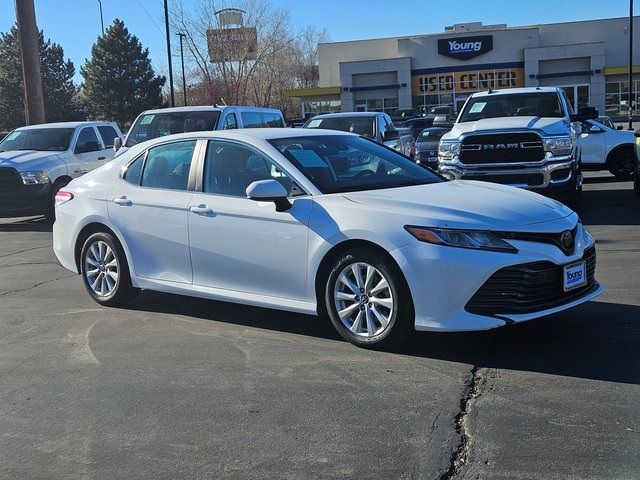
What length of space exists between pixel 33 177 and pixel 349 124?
20.5 ft

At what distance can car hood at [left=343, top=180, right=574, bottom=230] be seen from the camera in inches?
197

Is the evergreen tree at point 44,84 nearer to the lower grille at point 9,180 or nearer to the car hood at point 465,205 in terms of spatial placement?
the lower grille at point 9,180

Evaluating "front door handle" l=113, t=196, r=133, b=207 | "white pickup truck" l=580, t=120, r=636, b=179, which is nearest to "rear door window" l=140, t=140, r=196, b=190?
"front door handle" l=113, t=196, r=133, b=207

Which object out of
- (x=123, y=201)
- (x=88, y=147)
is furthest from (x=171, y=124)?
(x=123, y=201)

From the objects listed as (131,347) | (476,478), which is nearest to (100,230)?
(131,347)

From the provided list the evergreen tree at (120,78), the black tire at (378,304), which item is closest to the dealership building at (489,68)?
the evergreen tree at (120,78)

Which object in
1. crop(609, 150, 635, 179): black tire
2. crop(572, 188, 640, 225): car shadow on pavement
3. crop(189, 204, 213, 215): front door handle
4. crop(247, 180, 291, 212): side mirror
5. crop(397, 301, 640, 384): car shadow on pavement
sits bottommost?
crop(397, 301, 640, 384): car shadow on pavement

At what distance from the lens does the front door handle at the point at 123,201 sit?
6712 millimetres

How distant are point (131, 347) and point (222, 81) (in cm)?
4178

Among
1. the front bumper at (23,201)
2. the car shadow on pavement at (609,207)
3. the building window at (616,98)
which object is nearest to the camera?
the car shadow on pavement at (609,207)

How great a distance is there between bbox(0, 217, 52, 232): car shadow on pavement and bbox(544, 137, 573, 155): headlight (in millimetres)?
8821

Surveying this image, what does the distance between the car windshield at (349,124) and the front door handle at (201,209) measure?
9.28 meters

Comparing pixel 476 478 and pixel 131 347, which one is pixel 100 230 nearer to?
pixel 131 347

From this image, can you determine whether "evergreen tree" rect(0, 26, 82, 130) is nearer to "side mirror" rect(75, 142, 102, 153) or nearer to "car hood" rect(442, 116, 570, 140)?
"side mirror" rect(75, 142, 102, 153)
